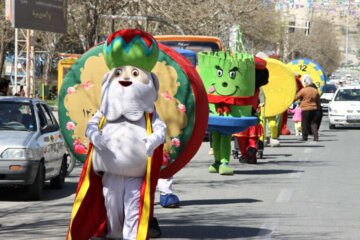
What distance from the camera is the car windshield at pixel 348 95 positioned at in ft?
123

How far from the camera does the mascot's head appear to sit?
8.66 metres

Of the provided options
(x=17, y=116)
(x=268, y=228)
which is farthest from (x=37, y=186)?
(x=268, y=228)

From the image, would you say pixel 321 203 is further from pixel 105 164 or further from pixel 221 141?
pixel 105 164

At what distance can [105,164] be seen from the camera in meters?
8.66

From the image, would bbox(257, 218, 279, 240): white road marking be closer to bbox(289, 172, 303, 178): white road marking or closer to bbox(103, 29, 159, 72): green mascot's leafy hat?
bbox(103, 29, 159, 72): green mascot's leafy hat

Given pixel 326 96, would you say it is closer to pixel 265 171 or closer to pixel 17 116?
pixel 265 171

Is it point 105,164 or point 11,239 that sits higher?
point 105,164

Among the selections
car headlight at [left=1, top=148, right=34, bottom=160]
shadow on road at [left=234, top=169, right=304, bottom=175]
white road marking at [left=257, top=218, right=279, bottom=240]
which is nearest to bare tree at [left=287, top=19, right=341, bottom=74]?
shadow on road at [left=234, top=169, right=304, bottom=175]

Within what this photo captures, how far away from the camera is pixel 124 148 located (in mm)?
8594

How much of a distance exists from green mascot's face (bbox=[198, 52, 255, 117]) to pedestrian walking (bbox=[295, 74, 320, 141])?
12.7 metres

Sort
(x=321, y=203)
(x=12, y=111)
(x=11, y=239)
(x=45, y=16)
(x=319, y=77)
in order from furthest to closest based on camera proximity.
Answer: (x=319, y=77) < (x=45, y=16) < (x=12, y=111) < (x=321, y=203) < (x=11, y=239)

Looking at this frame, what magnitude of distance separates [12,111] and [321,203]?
4.61 metres

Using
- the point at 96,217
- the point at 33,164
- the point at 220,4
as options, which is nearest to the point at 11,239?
the point at 96,217

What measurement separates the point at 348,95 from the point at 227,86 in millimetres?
22942
